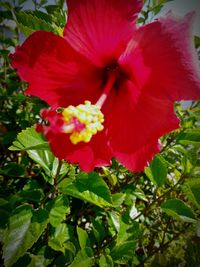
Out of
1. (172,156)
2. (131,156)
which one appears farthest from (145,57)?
(172,156)

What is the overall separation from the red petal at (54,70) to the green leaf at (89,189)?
0.82ft

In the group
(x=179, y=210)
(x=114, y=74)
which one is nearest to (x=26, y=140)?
(x=114, y=74)

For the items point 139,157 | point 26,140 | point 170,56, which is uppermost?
point 170,56

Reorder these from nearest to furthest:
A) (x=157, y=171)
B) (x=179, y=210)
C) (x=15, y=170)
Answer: (x=179, y=210) → (x=157, y=171) → (x=15, y=170)

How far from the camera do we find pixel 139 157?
0.72m

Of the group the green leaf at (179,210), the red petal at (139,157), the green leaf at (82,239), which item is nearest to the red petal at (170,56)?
the red petal at (139,157)

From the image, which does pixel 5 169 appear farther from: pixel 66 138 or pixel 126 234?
pixel 66 138

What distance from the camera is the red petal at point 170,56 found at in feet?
2.07

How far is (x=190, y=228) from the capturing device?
143cm

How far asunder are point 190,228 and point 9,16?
1269 millimetres

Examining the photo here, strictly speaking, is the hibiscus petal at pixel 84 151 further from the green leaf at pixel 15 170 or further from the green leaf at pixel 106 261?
the green leaf at pixel 15 170

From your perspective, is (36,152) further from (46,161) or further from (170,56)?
(170,56)

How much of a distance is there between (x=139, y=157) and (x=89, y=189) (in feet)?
0.84

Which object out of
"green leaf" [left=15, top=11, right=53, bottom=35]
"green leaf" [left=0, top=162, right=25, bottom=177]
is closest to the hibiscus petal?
"green leaf" [left=15, top=11, right=53, bottom=35]
